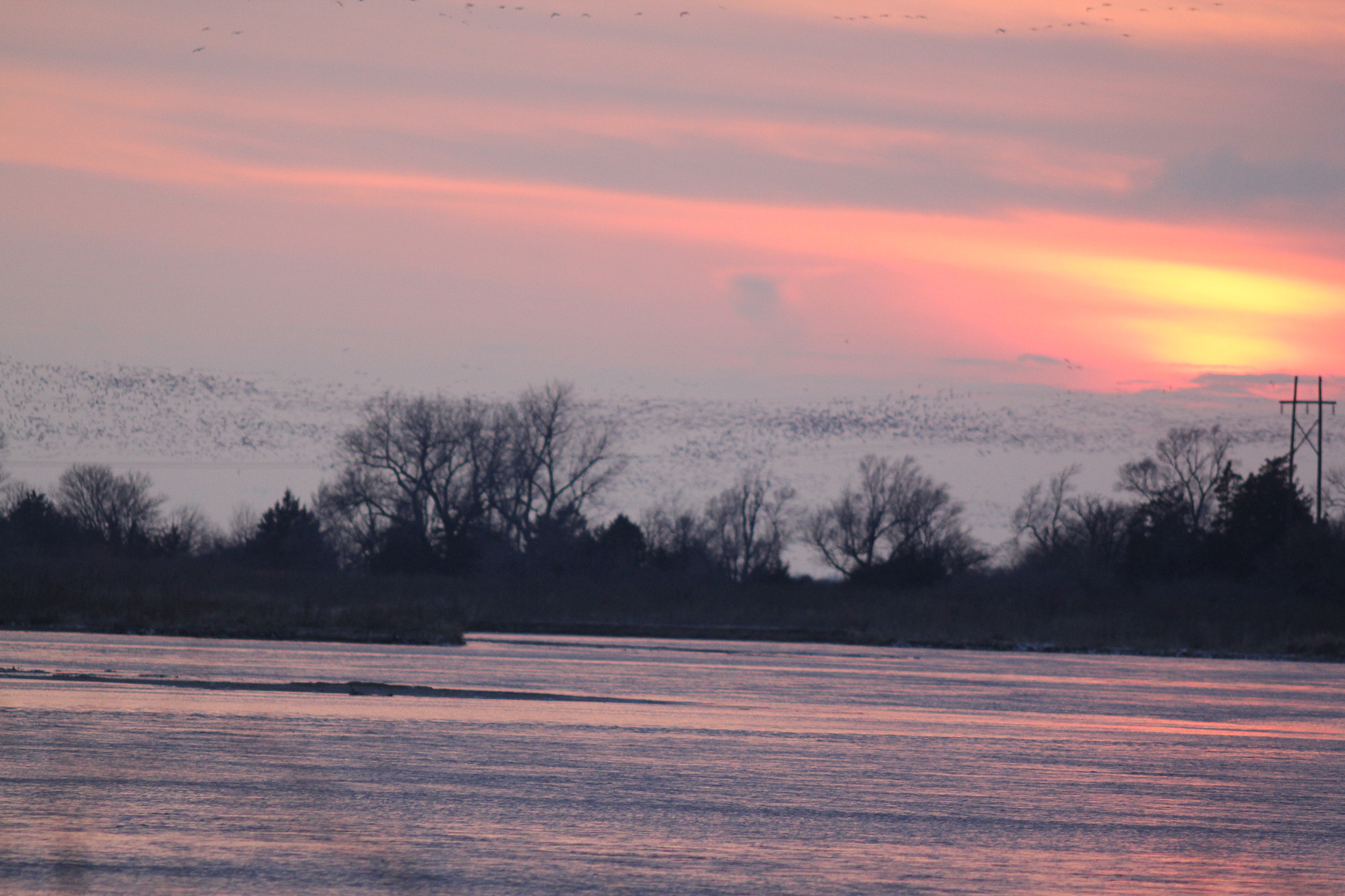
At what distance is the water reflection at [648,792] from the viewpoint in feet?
36.9

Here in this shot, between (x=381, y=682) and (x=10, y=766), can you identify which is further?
(x=381, y=682)

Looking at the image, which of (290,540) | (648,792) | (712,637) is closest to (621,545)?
(290,540)

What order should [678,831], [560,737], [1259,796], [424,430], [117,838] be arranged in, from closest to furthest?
[117,838], [678,831], [1259,796], [560,737], [424,430]

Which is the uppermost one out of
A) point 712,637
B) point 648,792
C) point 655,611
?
point 648,792

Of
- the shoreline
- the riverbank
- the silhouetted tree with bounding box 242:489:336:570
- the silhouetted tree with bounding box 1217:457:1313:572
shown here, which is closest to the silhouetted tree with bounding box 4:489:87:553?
the silhouetted tree with bounding box 242:489:336:570

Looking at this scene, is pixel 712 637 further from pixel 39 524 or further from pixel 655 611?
pixel 39 524

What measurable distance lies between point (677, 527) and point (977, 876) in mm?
113450

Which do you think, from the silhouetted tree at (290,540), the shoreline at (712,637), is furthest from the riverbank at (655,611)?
the silhouetted tree at (290,540)

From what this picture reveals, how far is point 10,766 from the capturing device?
1520 cm

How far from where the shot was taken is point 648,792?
15.3m

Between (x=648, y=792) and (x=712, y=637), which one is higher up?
(x=648, y=792)

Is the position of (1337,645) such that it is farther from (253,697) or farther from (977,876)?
(977,876)

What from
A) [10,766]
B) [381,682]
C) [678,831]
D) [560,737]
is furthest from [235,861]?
[381,682]

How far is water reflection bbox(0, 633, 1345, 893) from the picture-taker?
1124cm
